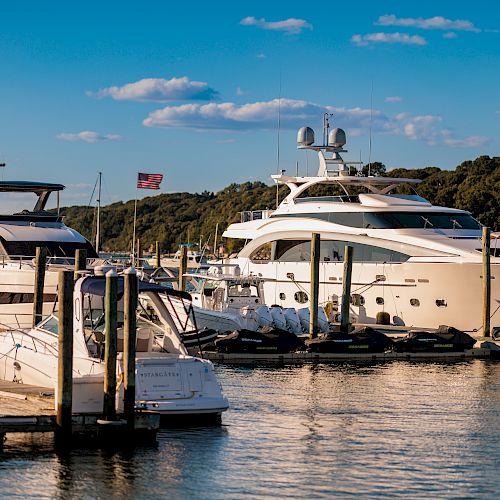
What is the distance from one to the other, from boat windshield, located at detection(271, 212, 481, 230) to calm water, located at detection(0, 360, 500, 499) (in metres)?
15.8

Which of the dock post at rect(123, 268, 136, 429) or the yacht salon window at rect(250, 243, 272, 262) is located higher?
the yacht salon window at rect(250, 243, 272, 262)

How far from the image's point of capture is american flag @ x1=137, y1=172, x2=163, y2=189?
42.0 meters

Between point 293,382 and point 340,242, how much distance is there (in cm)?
1513

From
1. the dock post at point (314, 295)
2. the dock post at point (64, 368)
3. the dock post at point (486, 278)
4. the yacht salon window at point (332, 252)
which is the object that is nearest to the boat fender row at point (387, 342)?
the dock post at point (314, 295)

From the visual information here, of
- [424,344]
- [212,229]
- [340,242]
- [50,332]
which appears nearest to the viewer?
[50,332]

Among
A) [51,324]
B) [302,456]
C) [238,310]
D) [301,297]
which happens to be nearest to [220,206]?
[301,297]

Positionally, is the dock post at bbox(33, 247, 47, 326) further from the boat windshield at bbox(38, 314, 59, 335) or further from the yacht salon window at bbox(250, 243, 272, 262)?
the yacht salon window at bbox(250, 243, 272, 262)

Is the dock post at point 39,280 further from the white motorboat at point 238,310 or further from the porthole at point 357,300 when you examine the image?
the porthole at point 357,300

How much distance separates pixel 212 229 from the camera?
123125mm

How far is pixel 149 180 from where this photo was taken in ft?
139

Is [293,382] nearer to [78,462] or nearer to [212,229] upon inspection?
[78,462]

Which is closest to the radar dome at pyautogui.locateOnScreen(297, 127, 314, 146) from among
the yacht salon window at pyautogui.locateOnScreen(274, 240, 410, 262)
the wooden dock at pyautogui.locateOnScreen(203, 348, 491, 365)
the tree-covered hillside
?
the yacht salon window at pyautogui.locateOnScreen(274, 240, 410, 262)

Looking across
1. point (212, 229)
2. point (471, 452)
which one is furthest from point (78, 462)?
point (212, 229)

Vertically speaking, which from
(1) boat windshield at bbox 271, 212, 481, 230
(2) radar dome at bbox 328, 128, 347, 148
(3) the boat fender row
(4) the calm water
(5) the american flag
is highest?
(2) radar dome at bbox 328, 128, 347, 148
